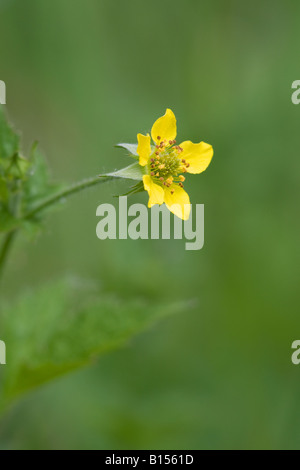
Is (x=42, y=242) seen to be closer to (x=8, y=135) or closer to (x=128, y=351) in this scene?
(x=128, y=351)

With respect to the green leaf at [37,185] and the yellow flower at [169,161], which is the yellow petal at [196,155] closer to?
the yellow flower at [169,161]

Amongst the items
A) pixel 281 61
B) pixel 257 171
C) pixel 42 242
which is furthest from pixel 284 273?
pixel 42 242

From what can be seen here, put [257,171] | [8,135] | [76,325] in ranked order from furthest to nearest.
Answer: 1. [257,171]
2. [76,325]
3. [8,135]

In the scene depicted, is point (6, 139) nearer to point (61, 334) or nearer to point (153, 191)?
point (153, 191)
